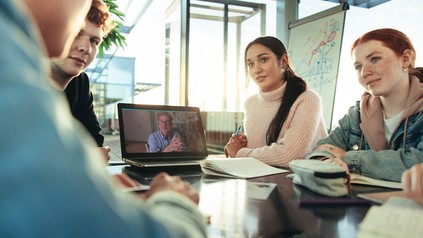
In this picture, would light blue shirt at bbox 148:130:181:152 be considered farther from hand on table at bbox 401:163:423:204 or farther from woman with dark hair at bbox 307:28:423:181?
hand on table at bbox 401:163:423:204

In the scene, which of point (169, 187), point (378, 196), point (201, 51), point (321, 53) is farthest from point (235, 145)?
point (201, 51)

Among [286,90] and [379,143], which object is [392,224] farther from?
[286,90]

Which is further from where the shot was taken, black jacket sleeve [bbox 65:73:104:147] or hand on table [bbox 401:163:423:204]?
black jacket sleeve [bbox 65:73:104:147]

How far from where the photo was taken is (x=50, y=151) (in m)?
0.21

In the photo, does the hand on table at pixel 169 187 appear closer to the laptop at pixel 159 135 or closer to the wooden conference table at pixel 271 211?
the wooden conference table at pixel 271 211

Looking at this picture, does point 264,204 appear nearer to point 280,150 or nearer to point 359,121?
point 280,150

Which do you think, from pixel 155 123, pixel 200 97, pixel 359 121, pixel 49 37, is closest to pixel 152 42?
pixel 200 97

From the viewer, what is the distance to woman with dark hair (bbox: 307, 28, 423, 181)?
122 centimetres

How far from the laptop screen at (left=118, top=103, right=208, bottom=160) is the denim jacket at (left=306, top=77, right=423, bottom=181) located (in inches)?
19.1

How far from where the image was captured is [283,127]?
5.67 ft

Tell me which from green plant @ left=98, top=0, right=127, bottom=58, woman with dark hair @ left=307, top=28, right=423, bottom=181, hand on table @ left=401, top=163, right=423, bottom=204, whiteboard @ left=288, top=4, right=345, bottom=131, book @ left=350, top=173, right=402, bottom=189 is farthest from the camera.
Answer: whiteboard @ left=288, top=4, right=345, bottom=131

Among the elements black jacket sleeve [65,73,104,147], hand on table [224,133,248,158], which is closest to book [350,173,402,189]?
hand on table [224,133,248,158]

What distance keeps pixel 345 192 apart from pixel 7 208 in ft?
2.43

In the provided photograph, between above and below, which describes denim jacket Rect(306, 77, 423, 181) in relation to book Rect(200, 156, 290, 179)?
above
